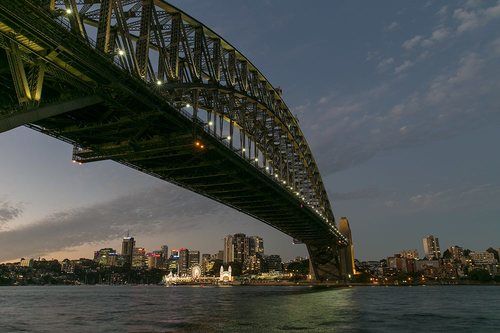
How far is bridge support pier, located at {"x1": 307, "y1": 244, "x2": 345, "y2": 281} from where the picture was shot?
126m

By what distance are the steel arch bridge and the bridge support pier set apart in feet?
177

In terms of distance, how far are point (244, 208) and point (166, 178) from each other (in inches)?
938

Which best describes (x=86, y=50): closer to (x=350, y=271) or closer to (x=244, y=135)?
(x=244, y=135)

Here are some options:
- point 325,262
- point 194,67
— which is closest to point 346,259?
point 325,262

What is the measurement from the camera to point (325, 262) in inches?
5162

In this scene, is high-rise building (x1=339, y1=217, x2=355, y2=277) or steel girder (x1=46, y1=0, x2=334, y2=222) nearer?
steel girder (x1=46, y1=0, x2=334, y2=222)

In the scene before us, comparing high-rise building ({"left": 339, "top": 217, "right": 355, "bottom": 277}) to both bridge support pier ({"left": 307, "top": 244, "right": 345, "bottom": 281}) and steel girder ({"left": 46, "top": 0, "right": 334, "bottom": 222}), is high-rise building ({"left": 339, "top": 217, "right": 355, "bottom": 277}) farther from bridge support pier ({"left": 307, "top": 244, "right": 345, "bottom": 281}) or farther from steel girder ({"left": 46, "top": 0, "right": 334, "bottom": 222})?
steel girder ({"left": 46, "top": 0, "right": 334, "bottom": 222})

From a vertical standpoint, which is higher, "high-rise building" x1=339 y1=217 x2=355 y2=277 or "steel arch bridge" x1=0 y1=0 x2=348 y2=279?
"steel arch bridge" x1=0 y1=0 x2=348 y2=279

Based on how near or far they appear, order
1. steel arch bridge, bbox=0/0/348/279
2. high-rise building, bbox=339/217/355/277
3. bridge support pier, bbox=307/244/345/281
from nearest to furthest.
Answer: steel arch bridge, bbox=0/0/348/279
bridge support pier, bbox=307/244/345/281
high-rise building, bbox=339/217/355/277

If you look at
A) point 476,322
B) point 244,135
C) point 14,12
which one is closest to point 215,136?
point 244,135

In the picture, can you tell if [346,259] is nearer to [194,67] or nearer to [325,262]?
[325,262]

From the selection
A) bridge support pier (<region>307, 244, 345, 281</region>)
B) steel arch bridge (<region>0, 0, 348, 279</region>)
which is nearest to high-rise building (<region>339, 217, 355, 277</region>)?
bridge support pier (<region>307, 244, 345, 281</region>)

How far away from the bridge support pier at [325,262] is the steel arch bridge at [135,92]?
54.1m

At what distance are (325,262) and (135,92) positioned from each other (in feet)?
362
